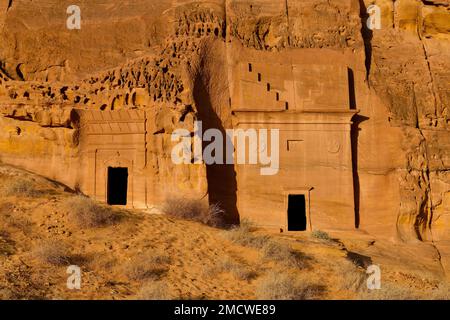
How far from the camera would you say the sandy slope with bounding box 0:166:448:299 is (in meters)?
12.0

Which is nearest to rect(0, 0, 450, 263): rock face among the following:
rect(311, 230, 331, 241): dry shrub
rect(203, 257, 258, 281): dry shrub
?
rect(311, 230, 331, 241): dry shrub

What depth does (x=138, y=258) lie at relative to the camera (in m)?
13.1

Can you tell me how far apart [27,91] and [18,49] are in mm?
2098

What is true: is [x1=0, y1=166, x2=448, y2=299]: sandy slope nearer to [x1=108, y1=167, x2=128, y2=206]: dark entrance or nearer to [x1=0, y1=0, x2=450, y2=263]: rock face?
[x1=0, y1=0, x2=450, y2=263]: rock face

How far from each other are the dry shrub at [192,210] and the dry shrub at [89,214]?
2.47m

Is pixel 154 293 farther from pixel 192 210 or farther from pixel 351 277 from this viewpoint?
pixel 192 210

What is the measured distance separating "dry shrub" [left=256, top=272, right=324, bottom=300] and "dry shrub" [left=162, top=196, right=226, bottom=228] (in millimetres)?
5040

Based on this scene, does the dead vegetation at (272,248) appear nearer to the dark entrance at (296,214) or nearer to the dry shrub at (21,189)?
the dry shrub at (21,189)

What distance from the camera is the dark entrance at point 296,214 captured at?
2270 cm

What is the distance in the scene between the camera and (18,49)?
20.8 m

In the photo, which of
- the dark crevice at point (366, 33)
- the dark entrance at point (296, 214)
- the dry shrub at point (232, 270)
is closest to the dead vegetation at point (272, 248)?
the dry shrub at point (232, 270)

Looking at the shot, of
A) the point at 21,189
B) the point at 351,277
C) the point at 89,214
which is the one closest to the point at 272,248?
the point at 351,277

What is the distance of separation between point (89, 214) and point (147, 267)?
2785 millimetres

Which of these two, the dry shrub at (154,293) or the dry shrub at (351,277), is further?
the dry shrub at (351,277)
